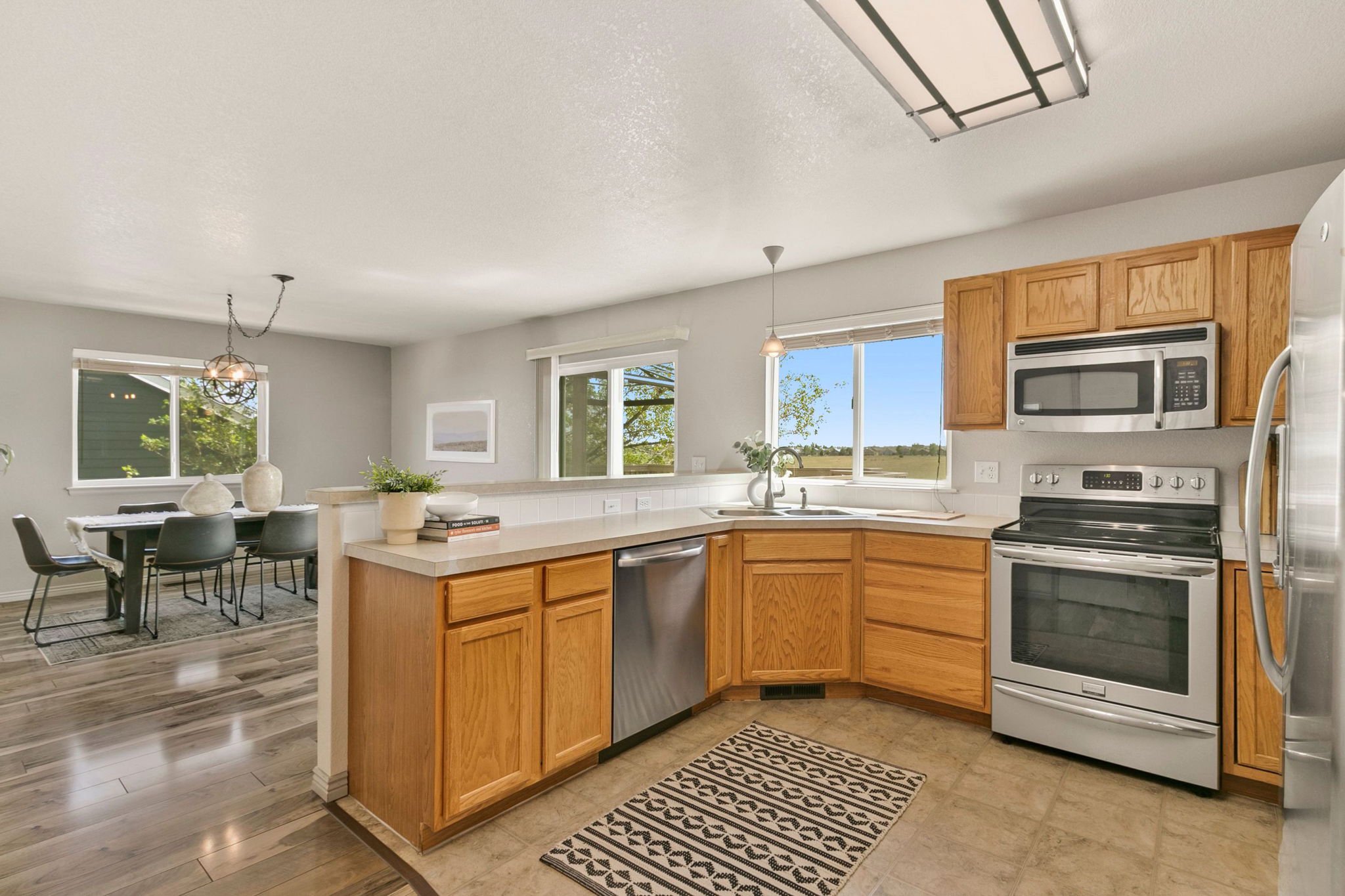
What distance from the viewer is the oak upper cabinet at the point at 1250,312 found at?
7.89ft

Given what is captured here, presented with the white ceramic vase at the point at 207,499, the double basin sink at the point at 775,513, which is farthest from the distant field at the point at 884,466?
the white ceramic vase at the point at 207,499

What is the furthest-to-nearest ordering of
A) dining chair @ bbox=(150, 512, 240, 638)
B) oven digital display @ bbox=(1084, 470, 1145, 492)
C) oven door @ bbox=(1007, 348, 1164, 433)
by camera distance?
dining chair @ bbox=(150, 512, 240, 638) → oven digital display @ bbox=(1084, 470, 1145, 492) → oven door @ bbox=(1007, 348, 1164, 433)

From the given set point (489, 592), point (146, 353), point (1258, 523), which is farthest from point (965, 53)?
point (146, 353)

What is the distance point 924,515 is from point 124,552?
505 cm

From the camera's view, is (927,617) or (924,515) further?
(924,515)

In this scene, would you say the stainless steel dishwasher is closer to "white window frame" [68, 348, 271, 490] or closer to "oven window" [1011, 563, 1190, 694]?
"oven window" [1011, 563, 1190, 694]

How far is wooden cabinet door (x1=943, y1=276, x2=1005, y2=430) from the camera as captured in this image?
3.09m

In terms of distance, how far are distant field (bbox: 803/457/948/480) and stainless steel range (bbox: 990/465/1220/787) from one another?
73cm

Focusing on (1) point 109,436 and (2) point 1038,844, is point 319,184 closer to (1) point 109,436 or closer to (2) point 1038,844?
(2) point 1038,844

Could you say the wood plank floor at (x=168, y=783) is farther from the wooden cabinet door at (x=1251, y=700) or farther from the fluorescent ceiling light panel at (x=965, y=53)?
the wooden cabinet door at (x=1251, y=700)

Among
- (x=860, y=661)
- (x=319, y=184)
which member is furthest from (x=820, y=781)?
(x=319, y=184)

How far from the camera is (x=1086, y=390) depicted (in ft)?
9.25

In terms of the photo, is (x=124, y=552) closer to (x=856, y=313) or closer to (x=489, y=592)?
(x=489, y=592)

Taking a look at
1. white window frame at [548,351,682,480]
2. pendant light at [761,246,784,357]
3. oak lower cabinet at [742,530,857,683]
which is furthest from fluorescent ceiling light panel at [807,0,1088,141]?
white window frame at [548,351,682,480]
